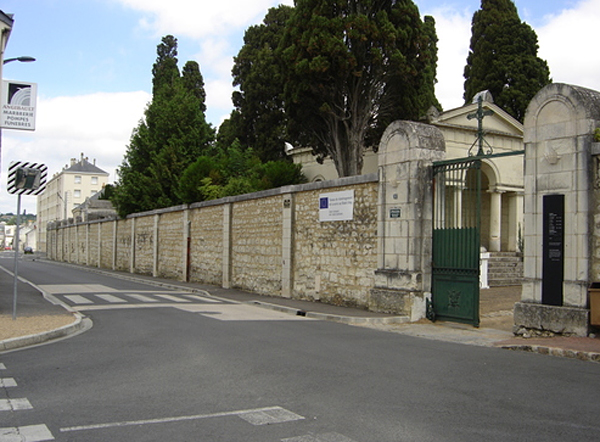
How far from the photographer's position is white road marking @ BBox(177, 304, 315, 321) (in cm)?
1277

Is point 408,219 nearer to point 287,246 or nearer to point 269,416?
point 287,246

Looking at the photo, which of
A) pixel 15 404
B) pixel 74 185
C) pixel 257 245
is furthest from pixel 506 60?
pixel 74 185

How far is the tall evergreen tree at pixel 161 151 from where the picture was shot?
34438 mm

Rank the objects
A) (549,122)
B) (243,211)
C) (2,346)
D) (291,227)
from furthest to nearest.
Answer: (243,211) → (291,227) → (549,122) → (2,346)

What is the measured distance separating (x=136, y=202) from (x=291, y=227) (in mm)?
20300

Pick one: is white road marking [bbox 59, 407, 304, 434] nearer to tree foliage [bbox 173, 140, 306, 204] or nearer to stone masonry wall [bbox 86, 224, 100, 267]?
tree foliage [bbox 173, 140, 306, 204]

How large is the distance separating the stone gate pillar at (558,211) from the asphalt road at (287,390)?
1.54 m

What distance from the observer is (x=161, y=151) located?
34.6 meters

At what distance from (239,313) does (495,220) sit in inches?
621

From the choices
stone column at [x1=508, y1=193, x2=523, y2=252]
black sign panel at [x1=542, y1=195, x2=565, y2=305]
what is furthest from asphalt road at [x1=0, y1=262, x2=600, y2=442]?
stone column at [x1=508, y1=193, x2=523, y2=252]

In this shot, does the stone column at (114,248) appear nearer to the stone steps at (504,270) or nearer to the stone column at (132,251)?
the stone column at (132,251)

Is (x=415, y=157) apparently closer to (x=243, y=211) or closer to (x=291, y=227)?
(x=291, y=227)

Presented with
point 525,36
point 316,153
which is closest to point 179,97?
point 316,153

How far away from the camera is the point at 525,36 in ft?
111
